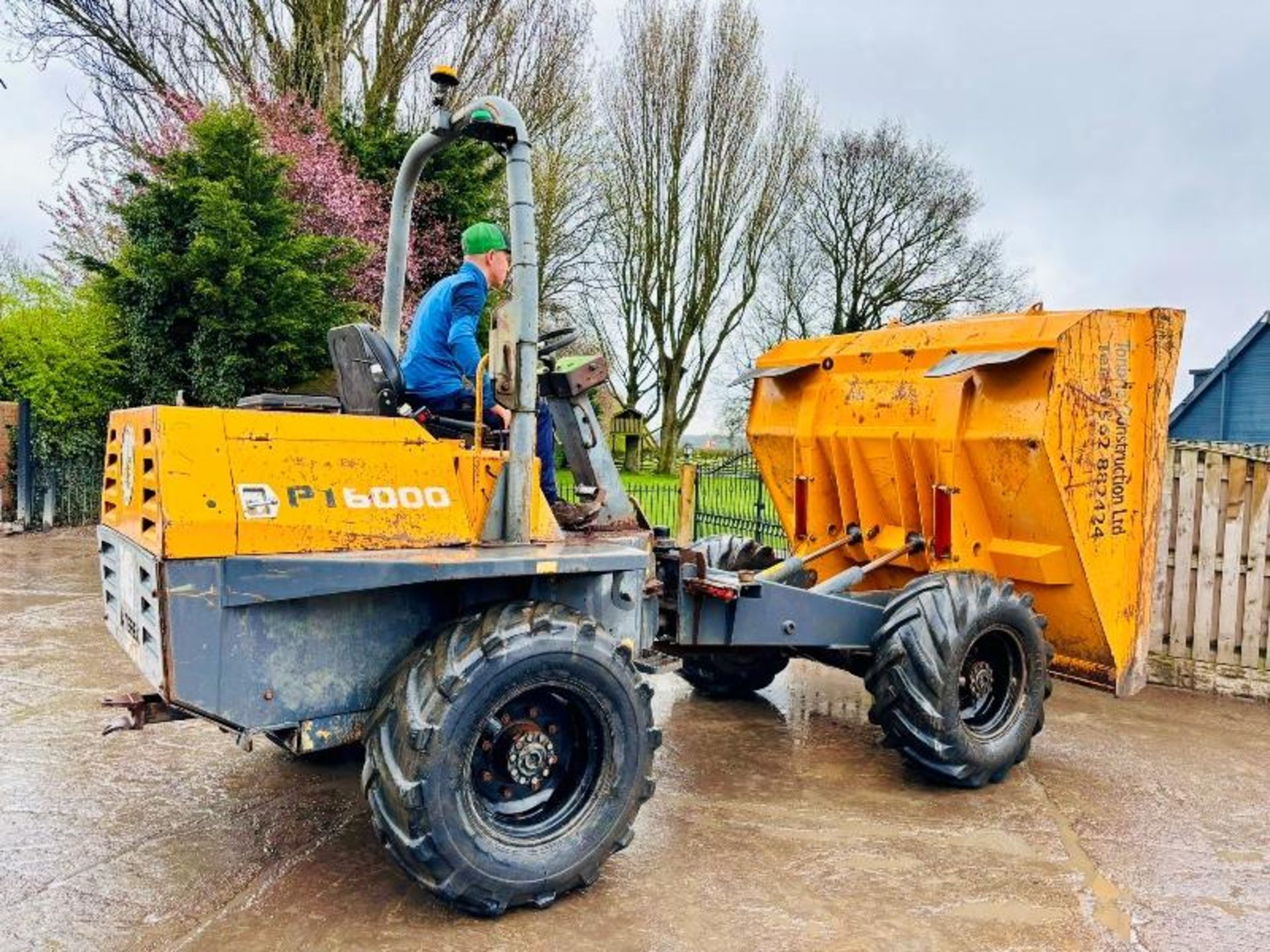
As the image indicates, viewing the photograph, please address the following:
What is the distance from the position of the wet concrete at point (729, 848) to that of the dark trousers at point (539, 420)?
1504 millimetres

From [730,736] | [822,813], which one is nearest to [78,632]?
[730,736]

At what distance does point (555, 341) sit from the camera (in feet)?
14.8

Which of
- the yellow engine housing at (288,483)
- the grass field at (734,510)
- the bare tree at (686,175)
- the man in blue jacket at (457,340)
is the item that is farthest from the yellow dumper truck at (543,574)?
the bare tree at (686,175)

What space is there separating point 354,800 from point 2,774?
1.69 meters

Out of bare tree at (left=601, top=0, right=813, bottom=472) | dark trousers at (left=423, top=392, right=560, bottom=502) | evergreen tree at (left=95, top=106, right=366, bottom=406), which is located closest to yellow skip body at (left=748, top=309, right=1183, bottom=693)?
dark trousers at (left=423, top=392, right=560, bottom=502)

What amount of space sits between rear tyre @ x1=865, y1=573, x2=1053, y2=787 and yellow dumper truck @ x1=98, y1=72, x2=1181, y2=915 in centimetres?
1

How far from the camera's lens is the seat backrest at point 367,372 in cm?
391

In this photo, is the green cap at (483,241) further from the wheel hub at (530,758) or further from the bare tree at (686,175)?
the bare tree at (686,175)

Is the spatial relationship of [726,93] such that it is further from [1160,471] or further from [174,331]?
[1160,471]

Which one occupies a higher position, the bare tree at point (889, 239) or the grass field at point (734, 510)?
the bare tree at point (889, 239)

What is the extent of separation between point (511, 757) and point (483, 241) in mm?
2028

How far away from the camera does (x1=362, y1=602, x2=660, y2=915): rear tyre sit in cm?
331

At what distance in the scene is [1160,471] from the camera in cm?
514

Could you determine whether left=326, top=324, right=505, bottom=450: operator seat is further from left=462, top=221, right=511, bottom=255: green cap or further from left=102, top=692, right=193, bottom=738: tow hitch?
left=102, top=692, right=193, bottom=738: tow hitch
